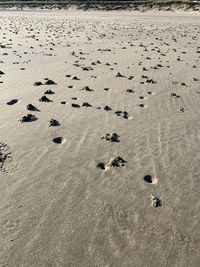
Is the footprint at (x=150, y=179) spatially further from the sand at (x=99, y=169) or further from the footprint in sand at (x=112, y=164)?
the footprint in sand at (x=112, y=164)

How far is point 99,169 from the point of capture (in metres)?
6.63

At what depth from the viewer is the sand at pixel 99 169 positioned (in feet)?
16.0

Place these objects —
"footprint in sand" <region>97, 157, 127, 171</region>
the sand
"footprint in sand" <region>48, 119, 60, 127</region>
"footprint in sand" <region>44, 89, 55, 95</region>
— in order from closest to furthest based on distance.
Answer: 1. the sand
2. "footprint in sand" <region>97, 157, 127, 171</region>
3. "footprint in sand" <region>48, 119, 60, 127</region>
4. "footprint in sand" <region>44, 89, 55, 95</region>

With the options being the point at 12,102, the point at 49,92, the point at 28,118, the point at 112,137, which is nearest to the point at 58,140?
the point at 112,137

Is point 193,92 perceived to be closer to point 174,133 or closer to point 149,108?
point 149,108

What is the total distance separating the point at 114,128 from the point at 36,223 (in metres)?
3.60

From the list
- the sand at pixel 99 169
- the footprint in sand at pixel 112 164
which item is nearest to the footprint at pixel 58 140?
the sand at pixel 99 169

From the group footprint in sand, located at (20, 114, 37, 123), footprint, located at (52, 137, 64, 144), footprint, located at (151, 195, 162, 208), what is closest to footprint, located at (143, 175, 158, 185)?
footprint, located at (151, 195, 162, 208)

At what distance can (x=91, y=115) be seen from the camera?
9117 mm

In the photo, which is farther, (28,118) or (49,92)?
(49,92)

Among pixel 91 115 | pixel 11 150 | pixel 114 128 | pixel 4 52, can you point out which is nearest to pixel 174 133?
pixel 114 128

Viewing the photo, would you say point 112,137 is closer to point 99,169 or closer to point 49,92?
point 99,169

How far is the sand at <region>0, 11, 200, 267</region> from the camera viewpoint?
191 inches

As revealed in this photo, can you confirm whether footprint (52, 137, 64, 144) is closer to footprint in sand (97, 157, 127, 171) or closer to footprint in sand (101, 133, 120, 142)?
footprint in sand (101, 133, 120, 142)
